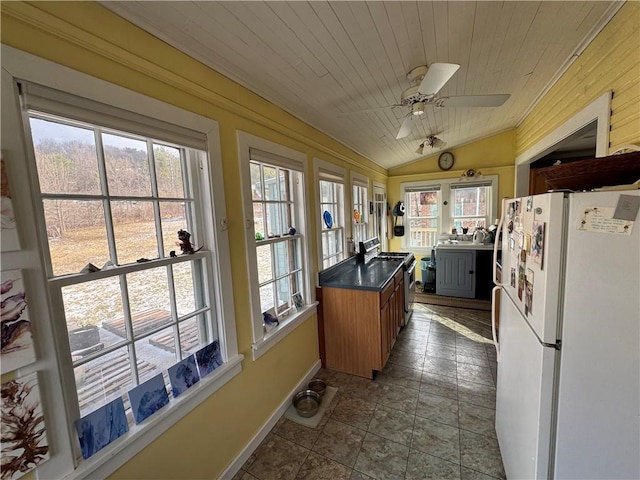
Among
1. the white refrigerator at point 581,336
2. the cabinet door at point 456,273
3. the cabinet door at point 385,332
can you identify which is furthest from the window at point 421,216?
the white refrigerator at point 581,336

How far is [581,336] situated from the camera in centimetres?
89

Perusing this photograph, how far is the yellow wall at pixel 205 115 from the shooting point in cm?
88

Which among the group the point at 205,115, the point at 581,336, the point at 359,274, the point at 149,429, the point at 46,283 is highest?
the point at 205,115

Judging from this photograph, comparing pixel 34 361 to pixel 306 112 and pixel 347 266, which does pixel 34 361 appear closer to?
pixel 306 112

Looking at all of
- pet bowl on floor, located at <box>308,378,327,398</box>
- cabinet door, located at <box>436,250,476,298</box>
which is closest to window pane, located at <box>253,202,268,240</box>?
pet bowl on floor, located at <box>308,378,327,398</box>

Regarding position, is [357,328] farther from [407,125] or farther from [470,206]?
[470,206]

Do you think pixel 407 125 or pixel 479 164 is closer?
pixel 407 125

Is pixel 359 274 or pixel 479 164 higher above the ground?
pixel 479 164

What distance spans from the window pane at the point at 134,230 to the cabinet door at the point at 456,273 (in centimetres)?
407

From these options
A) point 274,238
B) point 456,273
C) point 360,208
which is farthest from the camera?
point 456,273

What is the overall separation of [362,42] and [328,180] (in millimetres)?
1449

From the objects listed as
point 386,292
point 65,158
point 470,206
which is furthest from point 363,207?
point 65,158

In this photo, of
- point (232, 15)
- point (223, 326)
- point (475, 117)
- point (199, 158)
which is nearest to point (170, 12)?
point (232, 15)

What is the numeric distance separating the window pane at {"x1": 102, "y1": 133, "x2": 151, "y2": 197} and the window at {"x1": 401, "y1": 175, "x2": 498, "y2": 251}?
4536mm
